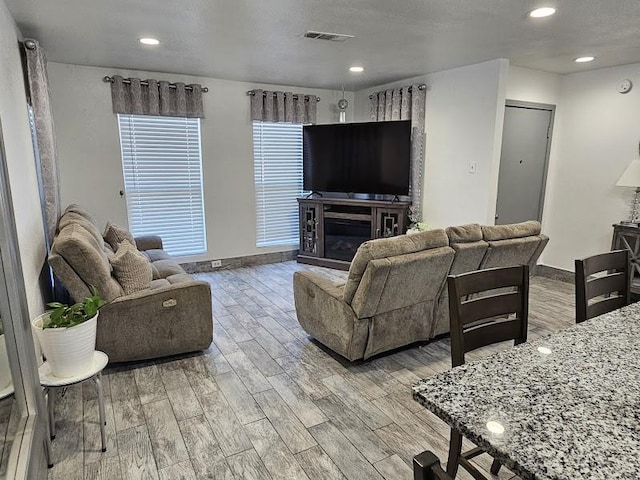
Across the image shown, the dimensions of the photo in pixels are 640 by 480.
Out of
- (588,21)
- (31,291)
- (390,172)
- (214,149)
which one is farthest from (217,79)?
(588,21)

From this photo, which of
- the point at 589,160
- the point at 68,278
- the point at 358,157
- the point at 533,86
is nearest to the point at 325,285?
the point at 68,278

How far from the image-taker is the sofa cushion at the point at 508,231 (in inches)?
119

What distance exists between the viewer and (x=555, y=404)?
0.95 metres

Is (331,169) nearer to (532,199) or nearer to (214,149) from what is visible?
(214,149)

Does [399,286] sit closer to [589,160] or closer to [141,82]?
[589,160]

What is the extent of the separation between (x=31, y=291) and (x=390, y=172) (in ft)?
13.3

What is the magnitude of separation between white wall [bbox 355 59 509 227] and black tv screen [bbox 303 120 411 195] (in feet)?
1.08

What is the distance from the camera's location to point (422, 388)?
1.03 m

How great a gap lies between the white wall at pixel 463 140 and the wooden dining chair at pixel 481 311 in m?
2.96

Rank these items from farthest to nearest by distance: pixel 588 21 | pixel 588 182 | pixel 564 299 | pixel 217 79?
1. pixel 217 79
2. pixel 588 182
3. pixel 564 299
4. pixel 588 21

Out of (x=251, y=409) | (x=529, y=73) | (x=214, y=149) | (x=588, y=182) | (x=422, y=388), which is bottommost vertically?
(x=251, y=409)

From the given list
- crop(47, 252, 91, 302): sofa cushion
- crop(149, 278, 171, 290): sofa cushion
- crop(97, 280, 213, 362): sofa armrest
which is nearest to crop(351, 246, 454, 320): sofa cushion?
crop(97, 280, 213, 362): sofa armrest

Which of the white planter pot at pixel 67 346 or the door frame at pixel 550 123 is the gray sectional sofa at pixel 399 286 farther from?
the door frame at pixel 550 123

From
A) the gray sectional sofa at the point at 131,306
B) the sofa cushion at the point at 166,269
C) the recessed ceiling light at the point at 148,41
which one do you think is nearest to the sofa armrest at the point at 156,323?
the gray sectional sofa at the point at 131,306
